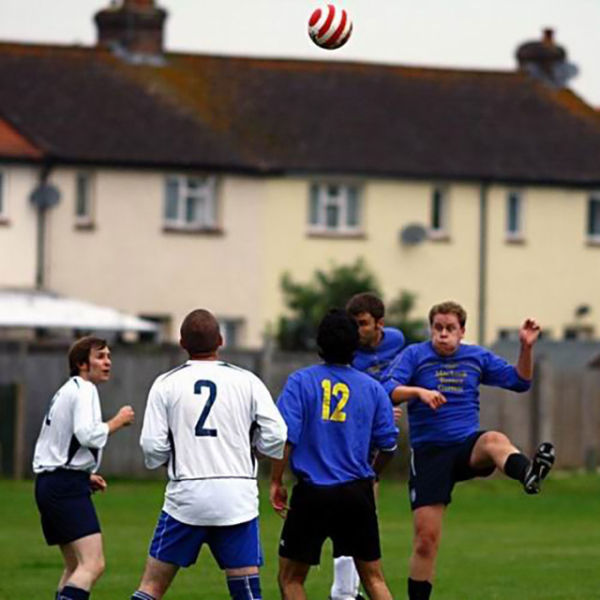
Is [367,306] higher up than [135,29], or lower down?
lower down

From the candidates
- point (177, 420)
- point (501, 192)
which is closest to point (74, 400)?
point (177, 420)

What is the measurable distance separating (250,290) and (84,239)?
4.15m

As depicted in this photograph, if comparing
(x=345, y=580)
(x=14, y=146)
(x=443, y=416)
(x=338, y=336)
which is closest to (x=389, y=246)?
(x=14, y=146)

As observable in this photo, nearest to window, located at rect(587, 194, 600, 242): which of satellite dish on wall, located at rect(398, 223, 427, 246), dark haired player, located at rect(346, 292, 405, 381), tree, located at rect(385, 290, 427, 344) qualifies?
satellite dish on wall, located at rect(398, 223, 427, 246)

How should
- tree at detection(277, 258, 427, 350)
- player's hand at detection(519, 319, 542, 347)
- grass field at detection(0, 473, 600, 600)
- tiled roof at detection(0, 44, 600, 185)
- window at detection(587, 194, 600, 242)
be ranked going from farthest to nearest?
window at detection(587, 194, 600, 242) → tiled roof at detection(0, 44, 600, 185) → tree at detection(277, 258, 427, 350) → grass field at detection(0, 473, 600, 600) → player's hand at detection(519, 319, 542, 347)

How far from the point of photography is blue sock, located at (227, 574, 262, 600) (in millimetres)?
12008

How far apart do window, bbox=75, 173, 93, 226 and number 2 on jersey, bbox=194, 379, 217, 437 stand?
37.6 metres

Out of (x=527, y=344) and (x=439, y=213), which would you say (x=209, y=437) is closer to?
(x=527, y=344)

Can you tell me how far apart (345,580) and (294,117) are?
38.5 meters

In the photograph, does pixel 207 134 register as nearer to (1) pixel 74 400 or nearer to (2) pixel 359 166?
(2) pixel 359 166

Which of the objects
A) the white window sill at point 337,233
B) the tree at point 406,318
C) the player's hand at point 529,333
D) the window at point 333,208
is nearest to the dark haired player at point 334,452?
the player's hand at point 529,333

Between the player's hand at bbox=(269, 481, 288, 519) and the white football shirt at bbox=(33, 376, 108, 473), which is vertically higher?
the white football shirt at bbox=(33, 376, 108, 473)

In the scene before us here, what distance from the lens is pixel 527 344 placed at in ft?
45.6

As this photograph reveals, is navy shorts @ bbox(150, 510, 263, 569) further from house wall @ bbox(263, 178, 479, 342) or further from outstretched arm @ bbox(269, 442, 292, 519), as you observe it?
house wall @ bbox(263, 178, 479, 342)
